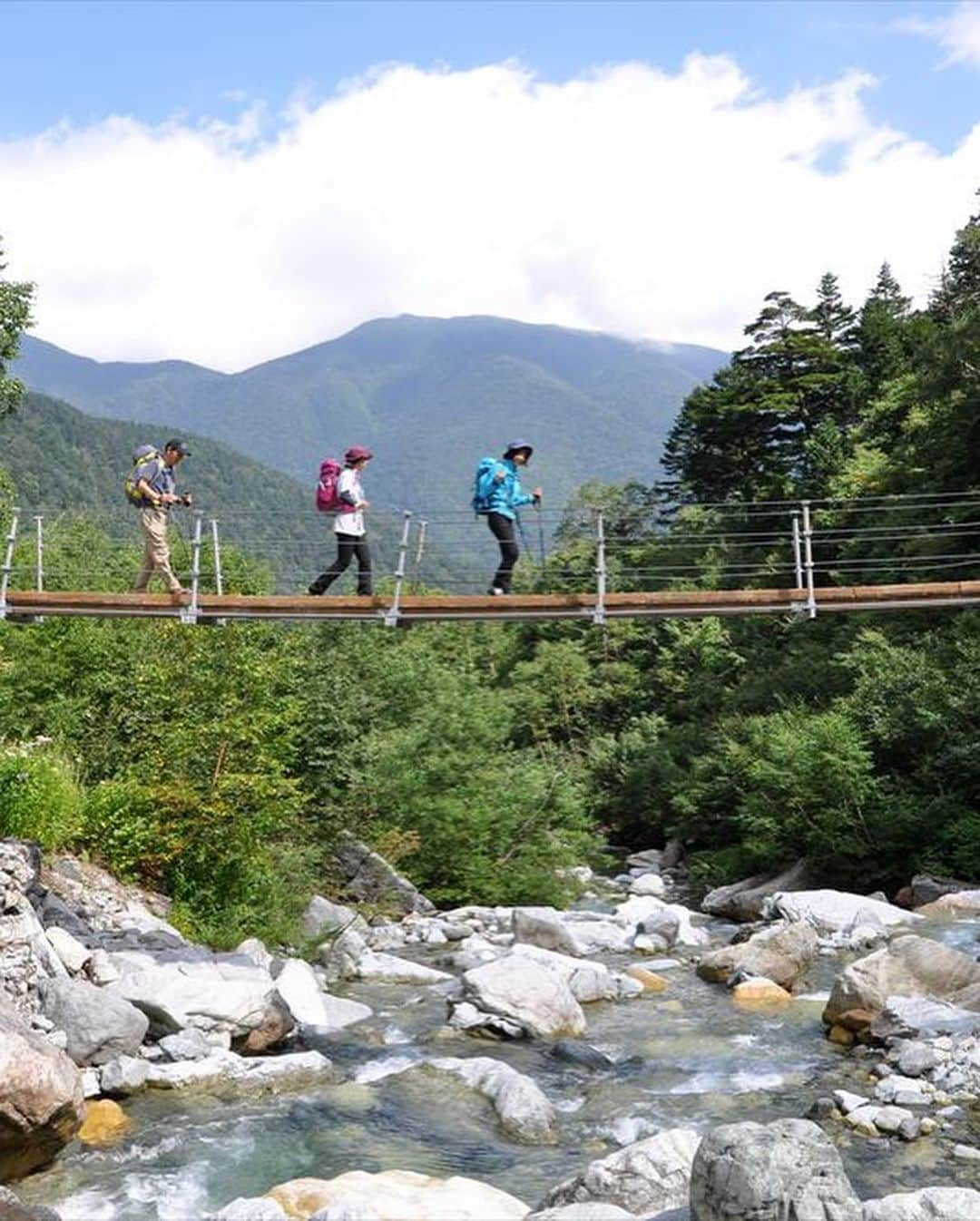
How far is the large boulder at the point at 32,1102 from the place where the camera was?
7430 millimetres

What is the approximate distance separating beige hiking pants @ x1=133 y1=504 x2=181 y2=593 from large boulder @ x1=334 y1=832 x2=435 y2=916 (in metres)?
5.96

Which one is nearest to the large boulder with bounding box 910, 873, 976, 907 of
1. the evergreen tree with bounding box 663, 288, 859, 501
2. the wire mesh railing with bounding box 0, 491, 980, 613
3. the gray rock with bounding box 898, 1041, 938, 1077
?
the wire mesh railing with bounding box 0, 491, 980, 613

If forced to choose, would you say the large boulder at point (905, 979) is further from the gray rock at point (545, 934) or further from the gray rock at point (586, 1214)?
the gray rock at point (586, 1214)

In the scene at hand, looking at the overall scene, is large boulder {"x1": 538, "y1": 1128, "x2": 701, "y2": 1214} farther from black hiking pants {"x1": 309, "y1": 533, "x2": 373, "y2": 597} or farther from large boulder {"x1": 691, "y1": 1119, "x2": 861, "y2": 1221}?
black hiking pants {"x1": 309, "y1": 533, "x2": 373, "y2": 597}

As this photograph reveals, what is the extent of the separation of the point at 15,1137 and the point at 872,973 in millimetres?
6853

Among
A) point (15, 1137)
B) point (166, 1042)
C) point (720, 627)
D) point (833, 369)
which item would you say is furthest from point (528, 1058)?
point (833, 369)

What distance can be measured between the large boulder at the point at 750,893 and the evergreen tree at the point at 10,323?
11.6 meters

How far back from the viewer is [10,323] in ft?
58.5

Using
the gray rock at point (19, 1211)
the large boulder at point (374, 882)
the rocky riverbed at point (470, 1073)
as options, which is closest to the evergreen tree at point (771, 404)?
the large boulder at point (374, 882)

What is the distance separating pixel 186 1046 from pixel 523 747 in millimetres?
23944

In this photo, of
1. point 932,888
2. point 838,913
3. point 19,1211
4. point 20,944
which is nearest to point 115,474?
point 932,888

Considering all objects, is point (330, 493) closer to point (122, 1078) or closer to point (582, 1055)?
point (122, 1078)

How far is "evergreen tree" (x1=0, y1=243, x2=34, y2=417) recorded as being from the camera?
17.7 m

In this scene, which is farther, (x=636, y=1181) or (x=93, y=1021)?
(x=93, y=1021)
